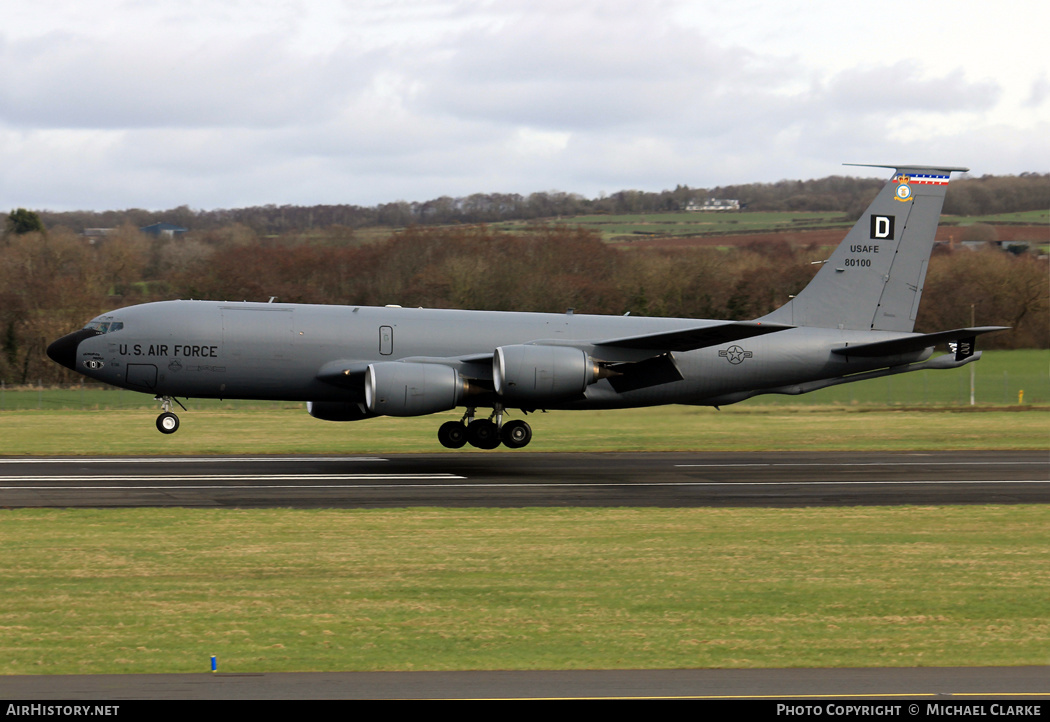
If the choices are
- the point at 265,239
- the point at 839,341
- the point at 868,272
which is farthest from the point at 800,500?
the point at 265,239

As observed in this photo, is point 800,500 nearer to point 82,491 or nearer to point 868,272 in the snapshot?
point 868,272

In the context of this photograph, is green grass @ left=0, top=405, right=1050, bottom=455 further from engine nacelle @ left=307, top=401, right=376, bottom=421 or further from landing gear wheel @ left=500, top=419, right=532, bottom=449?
landing gear wheel @ left=500, top=419, right=532, bottom=449

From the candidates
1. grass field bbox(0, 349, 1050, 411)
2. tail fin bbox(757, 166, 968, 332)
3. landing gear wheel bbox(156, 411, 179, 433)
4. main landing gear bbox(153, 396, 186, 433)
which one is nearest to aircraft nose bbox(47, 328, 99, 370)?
main landing gear bbox(153, 396, 186, 433)

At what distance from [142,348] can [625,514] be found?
14.8m

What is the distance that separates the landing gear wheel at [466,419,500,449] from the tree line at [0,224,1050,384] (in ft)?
99.3

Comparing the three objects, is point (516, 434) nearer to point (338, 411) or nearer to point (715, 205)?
point (338, 411)

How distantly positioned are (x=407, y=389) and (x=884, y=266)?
1540 centimetres

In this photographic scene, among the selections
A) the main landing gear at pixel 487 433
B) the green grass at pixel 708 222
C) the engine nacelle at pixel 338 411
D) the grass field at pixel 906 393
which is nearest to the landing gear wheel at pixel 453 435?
the main landing gear at pixel 487 433

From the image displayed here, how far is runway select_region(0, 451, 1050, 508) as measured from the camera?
23.0 metres

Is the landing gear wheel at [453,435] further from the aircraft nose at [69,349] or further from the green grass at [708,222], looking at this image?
the green grass at [708,222]

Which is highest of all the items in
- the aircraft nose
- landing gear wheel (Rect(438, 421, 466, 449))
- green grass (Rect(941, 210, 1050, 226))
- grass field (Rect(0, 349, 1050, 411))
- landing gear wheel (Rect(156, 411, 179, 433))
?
green grass (Rect(941, 210, 1050, 226))

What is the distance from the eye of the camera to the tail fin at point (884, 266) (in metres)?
33.4

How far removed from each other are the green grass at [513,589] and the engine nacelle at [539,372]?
7.49m

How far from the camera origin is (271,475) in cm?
2719
